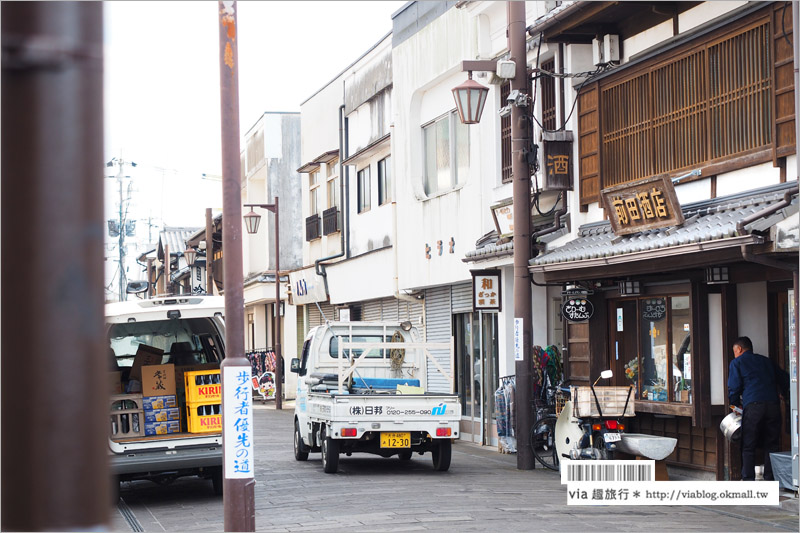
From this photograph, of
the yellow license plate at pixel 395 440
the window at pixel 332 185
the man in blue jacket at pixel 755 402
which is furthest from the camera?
the window at pixel 332 185

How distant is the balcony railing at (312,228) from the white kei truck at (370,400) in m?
16.2

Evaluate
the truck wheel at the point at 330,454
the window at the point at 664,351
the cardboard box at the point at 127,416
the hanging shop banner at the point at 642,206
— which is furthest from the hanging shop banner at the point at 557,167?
the cardboard box at the point at 127,416

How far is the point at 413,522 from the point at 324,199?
23.6 metres

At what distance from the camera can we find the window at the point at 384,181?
89.9ft

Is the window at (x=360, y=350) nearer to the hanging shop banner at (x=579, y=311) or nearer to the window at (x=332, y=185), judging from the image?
the hanging shop banner at (x=579, y=311)

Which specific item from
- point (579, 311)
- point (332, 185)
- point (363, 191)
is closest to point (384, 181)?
point (363, 191)

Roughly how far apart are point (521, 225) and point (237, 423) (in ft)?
28.0

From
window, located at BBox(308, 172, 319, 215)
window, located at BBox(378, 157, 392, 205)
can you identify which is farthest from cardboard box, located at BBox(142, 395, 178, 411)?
window, located at BBox(308, 172, 319, 215)

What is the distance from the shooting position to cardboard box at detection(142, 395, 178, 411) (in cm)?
1348

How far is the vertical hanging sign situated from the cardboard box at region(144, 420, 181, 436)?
17.7 ft

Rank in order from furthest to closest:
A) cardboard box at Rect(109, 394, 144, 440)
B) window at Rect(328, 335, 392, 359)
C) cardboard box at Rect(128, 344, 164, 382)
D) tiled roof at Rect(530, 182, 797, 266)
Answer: window at Rect(328, 335, 392, 359) < cardboard box at Rect(128, 344, 164, 382) < cardboard box at Rect(109, 394, 144, 440) < tiled roof at Rect(530, 182, 797, 266)

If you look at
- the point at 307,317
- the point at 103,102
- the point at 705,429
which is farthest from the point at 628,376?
the point at 307,317

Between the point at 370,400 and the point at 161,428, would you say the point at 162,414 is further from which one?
the point at 370,400

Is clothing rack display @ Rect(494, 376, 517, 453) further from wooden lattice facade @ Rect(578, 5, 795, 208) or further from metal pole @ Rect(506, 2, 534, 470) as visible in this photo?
wooden lattice facade @ Rect(578, 5, 795, 208)
